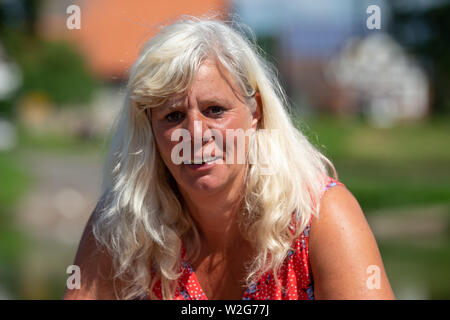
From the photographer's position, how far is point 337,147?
64.0 feet

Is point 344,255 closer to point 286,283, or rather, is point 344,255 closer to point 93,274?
point 286,283

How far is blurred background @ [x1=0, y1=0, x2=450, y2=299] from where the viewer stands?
7.14 metres

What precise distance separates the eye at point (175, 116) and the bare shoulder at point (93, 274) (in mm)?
529

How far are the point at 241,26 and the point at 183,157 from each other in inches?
23.3

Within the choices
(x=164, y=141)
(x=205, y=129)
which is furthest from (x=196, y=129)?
(x=164, y=141)

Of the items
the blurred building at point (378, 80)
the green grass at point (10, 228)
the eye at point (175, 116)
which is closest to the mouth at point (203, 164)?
the eye at point (175, 116)

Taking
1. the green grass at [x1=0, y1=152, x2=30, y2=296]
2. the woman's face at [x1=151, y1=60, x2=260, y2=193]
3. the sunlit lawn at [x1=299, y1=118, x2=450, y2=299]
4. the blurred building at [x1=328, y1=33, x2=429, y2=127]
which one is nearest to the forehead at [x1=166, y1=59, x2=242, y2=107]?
the woman's face at [x1=151, y1=60, x2=260, y2=193]

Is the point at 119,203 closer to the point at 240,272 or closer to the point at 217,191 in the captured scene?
the point at 217,191

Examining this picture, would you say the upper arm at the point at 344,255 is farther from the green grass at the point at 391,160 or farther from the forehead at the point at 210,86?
the green grass at the point at 391,160

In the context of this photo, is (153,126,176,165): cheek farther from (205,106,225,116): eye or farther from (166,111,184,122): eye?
(205,106,225,116): eye

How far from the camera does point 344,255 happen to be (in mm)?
1975

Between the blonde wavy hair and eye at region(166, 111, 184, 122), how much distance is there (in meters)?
0.05
